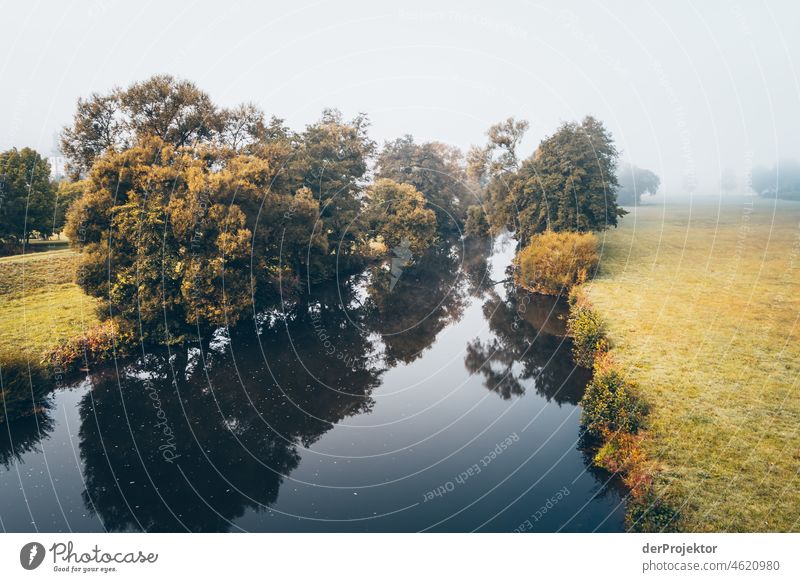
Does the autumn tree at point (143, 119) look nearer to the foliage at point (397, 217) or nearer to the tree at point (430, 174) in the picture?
the foliage at point (397, 217)

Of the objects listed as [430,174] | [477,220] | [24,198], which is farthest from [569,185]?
[24,198]

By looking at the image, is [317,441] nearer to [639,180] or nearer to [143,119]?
[143,119]

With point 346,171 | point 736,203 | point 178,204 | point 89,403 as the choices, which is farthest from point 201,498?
point 736,203

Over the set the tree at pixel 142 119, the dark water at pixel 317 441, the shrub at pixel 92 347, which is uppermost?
the tree at pixel 142 119

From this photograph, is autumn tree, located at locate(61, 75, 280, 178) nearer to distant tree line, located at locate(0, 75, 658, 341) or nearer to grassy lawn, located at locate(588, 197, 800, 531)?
distant tree line, located at locate(0, 75, 658, 341)

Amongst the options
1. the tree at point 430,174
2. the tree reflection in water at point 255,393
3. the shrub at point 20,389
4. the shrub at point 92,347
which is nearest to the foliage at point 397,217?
the tree reflection in water at point 255,393
